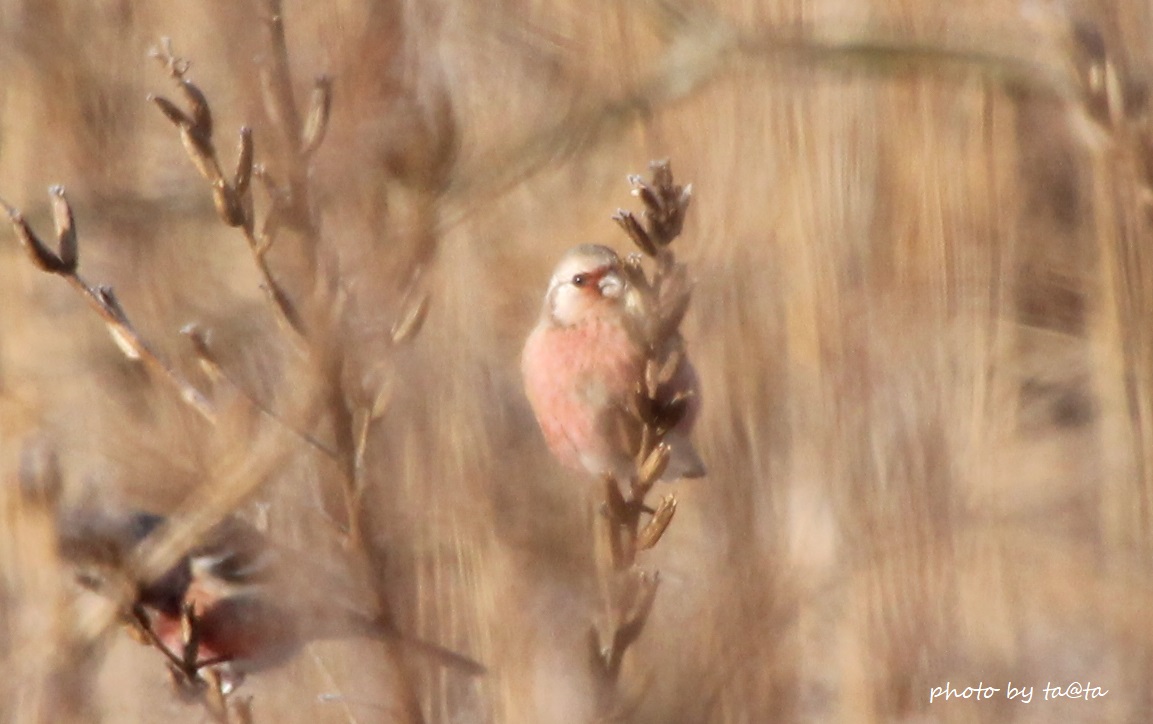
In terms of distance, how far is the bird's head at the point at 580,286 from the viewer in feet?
8.29

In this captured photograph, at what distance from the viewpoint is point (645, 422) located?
115cm

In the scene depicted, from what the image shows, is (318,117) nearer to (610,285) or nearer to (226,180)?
(226,180)

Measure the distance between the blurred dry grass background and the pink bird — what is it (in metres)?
0.09

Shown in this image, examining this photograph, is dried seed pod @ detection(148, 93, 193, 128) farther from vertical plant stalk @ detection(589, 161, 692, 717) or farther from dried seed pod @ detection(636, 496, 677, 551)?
dried seed pod @ detection(636, 496, 677, 551)

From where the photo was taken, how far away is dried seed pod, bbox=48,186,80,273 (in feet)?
3.94

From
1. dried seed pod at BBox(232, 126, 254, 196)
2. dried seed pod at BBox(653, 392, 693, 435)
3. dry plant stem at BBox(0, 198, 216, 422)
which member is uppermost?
dried seed pod at BBox(232, 126, 254, 196)

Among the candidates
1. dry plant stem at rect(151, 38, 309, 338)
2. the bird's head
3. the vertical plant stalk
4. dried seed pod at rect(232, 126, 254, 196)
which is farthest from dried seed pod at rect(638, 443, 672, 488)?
the bird's head

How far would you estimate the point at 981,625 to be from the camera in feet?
10.8

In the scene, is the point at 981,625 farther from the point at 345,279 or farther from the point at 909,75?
the point at 345,279

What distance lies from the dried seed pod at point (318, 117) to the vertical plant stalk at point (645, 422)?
10.3 inches

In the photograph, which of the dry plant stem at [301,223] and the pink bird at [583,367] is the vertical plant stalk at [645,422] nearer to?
the dry plant stem at [301,223]

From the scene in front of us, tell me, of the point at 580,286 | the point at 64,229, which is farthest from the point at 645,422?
the point at 580,286

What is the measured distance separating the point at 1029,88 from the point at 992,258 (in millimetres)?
1223

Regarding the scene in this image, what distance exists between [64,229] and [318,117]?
296 millimetres
